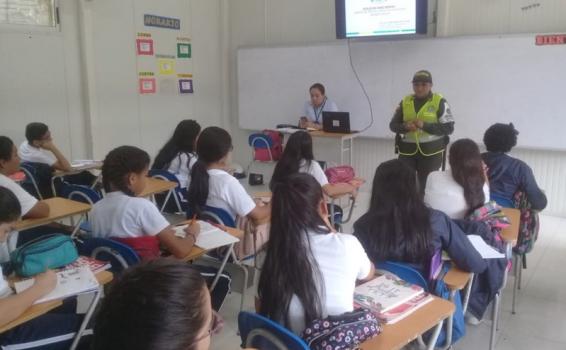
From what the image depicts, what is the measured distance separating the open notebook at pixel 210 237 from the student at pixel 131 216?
0.18 ft

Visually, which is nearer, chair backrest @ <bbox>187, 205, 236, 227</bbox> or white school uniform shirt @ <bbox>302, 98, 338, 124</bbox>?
chair backrest @ <bbox>187, 205, 236, 227</bbox>

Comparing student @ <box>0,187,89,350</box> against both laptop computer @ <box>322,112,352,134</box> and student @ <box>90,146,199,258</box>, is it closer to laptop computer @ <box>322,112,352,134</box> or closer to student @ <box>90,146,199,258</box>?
student @ <box>90,146,199,258</box>

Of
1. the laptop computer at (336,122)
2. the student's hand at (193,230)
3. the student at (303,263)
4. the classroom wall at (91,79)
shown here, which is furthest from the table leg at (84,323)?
the laptop computer at (336,122)

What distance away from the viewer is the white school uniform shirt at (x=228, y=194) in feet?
9.29

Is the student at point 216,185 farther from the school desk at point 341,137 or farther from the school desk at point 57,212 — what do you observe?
the school desk at point 341,137

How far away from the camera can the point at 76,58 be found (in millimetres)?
5680

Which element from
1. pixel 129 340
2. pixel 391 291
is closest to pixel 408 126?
pixel 391 291

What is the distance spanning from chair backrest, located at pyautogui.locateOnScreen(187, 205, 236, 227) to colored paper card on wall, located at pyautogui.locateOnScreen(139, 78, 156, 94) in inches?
158

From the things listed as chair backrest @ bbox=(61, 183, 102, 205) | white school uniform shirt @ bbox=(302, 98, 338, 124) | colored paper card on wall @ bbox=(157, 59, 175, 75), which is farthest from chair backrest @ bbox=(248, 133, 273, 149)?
chair backrest @ bbox=(61, 183, 102, 205)

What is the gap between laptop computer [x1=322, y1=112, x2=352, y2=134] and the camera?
5.87 m

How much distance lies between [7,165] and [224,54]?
4696 millimetres

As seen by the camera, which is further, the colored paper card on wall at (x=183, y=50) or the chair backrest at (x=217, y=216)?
the colored paper card on wall at (x=183, y=50)

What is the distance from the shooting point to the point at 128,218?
2.35 metres

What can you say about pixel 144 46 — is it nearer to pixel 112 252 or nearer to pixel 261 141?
pixel 261 141
